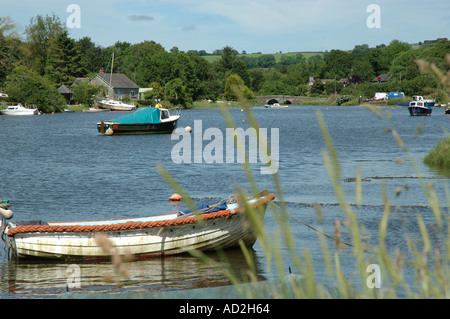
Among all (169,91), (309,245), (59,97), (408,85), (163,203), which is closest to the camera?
(309,245)

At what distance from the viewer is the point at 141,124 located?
5294 cm

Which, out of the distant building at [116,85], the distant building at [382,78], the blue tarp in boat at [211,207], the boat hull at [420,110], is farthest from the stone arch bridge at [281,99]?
the blue tarp in boat at [211,207]

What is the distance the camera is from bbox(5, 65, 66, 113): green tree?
311ft

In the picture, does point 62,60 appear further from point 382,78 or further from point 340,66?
point 340,66

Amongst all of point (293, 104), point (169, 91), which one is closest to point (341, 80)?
point (293, 104)

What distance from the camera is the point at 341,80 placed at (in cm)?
18512

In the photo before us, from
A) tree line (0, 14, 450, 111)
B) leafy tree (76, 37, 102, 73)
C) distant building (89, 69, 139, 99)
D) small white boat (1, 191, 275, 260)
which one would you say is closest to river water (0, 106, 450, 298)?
small white boat (1, 191, 275, 260)

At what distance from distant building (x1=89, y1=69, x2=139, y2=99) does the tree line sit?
569 centimetres

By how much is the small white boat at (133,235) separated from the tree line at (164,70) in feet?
A: 210

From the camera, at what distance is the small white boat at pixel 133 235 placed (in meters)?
12.3

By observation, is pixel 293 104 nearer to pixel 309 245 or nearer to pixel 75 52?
pixel 75 52

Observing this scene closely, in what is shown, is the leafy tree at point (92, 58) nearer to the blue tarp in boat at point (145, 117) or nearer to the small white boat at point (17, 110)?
the small white boat at point (17, 110)

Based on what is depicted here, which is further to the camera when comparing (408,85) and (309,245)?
(408,85)

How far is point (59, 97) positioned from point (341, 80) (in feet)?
347
